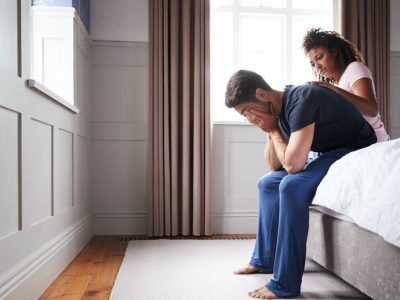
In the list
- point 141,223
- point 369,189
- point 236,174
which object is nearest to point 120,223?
point 141,223

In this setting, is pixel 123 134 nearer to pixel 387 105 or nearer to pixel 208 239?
pixel 208 239

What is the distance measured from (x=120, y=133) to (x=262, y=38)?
1.45m

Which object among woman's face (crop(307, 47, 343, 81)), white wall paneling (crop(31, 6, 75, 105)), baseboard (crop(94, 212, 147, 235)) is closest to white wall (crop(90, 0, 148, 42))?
white wall paneling (crop(31, 6, 75, 105))

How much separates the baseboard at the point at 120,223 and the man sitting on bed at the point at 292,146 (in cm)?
131

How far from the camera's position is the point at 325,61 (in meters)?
1.99

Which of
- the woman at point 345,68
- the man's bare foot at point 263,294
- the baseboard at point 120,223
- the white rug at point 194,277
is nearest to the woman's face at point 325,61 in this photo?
the woman at point 345,68

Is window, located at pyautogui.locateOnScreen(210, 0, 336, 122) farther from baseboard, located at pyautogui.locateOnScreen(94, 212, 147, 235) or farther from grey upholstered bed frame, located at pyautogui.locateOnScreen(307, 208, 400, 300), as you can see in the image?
grey upholstered bed frame, located at pyautogui.locateOnScreen(307, 208, 400, 300)

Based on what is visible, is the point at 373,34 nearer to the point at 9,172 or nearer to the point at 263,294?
the point at 263,294

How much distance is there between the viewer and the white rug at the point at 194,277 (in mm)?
1516

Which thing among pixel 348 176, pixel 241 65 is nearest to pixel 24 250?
pixel 348 176

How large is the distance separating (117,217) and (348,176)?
2.02m

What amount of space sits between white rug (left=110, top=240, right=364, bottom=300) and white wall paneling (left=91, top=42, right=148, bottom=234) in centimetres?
54

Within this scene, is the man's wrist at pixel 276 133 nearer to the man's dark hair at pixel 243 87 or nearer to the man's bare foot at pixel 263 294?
the man's dark hair at pixel 243 87

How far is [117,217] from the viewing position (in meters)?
2.92
